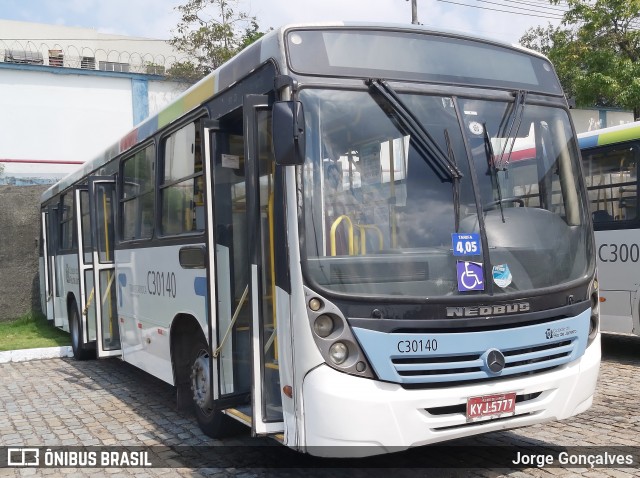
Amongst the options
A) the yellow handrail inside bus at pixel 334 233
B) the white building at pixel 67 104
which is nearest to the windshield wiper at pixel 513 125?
the yellow handrail inside bus at pixel 334 233

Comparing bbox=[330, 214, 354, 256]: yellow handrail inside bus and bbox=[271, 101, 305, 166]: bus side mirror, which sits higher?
bbox=[271, 101, 305, 166]: bus side mirror

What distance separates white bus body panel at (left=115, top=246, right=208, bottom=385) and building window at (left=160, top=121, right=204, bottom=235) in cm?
27

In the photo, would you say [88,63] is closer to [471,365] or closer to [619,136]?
[619,136]

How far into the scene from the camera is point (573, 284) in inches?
189

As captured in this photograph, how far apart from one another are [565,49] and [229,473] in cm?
1804

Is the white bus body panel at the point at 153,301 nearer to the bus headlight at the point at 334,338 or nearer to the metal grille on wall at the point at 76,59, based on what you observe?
the bus headlight at the point at 334,338

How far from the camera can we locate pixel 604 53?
61.3 ft

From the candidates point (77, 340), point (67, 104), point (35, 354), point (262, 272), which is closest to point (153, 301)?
point (262, 272)

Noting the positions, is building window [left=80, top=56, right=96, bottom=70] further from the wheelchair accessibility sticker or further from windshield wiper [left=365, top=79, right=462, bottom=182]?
the wheelchair accessibility sticker

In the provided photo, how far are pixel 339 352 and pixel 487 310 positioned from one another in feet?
3.17

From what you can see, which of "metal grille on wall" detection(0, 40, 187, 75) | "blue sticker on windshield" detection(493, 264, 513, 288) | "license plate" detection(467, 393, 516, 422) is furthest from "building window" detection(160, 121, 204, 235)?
"metal grille on wall" detection(0, 40, 187, 75)

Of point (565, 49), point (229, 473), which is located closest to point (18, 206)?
point (229, 473)

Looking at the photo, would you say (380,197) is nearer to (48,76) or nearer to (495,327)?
(495,327)

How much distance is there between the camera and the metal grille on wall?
89.9ft
